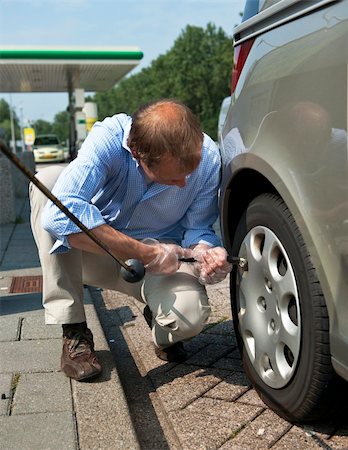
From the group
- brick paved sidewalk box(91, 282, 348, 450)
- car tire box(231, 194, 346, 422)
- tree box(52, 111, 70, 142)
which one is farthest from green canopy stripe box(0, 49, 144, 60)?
tree box(52, 111, 70, 142)

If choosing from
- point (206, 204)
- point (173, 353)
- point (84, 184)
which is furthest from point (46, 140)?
point (84, 184)

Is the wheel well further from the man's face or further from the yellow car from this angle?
the yellow car

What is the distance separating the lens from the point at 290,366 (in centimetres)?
209

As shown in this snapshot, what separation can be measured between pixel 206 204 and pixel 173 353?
0.73 meters

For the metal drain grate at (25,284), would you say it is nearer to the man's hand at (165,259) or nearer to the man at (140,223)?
the man at (140,223)

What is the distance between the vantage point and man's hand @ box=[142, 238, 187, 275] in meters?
2.45

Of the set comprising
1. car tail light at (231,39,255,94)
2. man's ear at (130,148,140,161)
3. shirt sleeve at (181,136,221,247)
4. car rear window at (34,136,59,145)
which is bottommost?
car rear window at (34,136,59,145)

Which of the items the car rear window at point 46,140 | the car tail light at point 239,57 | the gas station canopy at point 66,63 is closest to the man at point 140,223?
the car tail light at point 239,57

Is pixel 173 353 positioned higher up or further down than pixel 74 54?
further down

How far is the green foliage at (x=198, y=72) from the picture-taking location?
183 ft

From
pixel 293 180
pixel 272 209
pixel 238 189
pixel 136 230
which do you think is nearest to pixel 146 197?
pixel 136 230

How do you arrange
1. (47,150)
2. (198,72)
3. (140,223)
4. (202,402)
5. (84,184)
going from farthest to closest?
1. (198,72)
2. (47,150)
3. (140,223)
4. (202,402)
5. (84,184)

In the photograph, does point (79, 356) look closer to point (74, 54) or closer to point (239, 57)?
point (239, 57)

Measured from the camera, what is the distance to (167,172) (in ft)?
7.41
